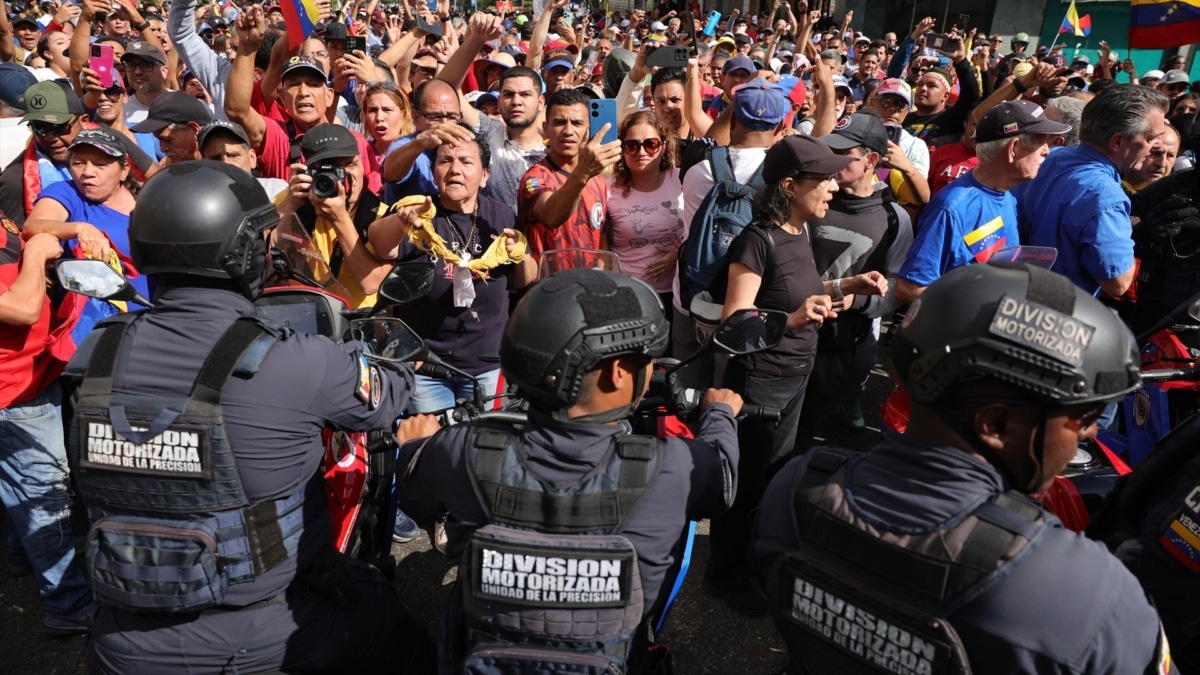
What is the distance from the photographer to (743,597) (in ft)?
10.8

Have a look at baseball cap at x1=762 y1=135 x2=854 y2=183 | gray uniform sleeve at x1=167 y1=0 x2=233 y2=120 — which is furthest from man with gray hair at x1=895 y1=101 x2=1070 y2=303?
gray uniform sleeve at x1=167 y1=0 x2=233 y2=120

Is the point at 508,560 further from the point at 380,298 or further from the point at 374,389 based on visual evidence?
the point at 380,298

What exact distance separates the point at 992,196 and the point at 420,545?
329cm

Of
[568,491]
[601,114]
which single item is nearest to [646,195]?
[601,114]

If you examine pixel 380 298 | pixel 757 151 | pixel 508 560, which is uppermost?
pixel 757 151

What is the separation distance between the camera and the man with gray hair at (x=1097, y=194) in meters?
3.44

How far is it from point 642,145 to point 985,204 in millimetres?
1713

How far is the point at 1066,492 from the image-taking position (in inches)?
93.2

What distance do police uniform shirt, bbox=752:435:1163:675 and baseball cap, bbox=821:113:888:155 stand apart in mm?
2526

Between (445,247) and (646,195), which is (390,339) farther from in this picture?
(646,195)

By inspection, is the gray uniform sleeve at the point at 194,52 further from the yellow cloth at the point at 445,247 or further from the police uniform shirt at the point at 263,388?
the police uniform shirt at the point at 263,388

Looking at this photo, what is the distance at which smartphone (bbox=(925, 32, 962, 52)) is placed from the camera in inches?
366

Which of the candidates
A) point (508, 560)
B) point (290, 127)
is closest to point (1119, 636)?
point (508, 560)

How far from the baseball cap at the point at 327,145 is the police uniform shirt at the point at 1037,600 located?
3021 millimetres
